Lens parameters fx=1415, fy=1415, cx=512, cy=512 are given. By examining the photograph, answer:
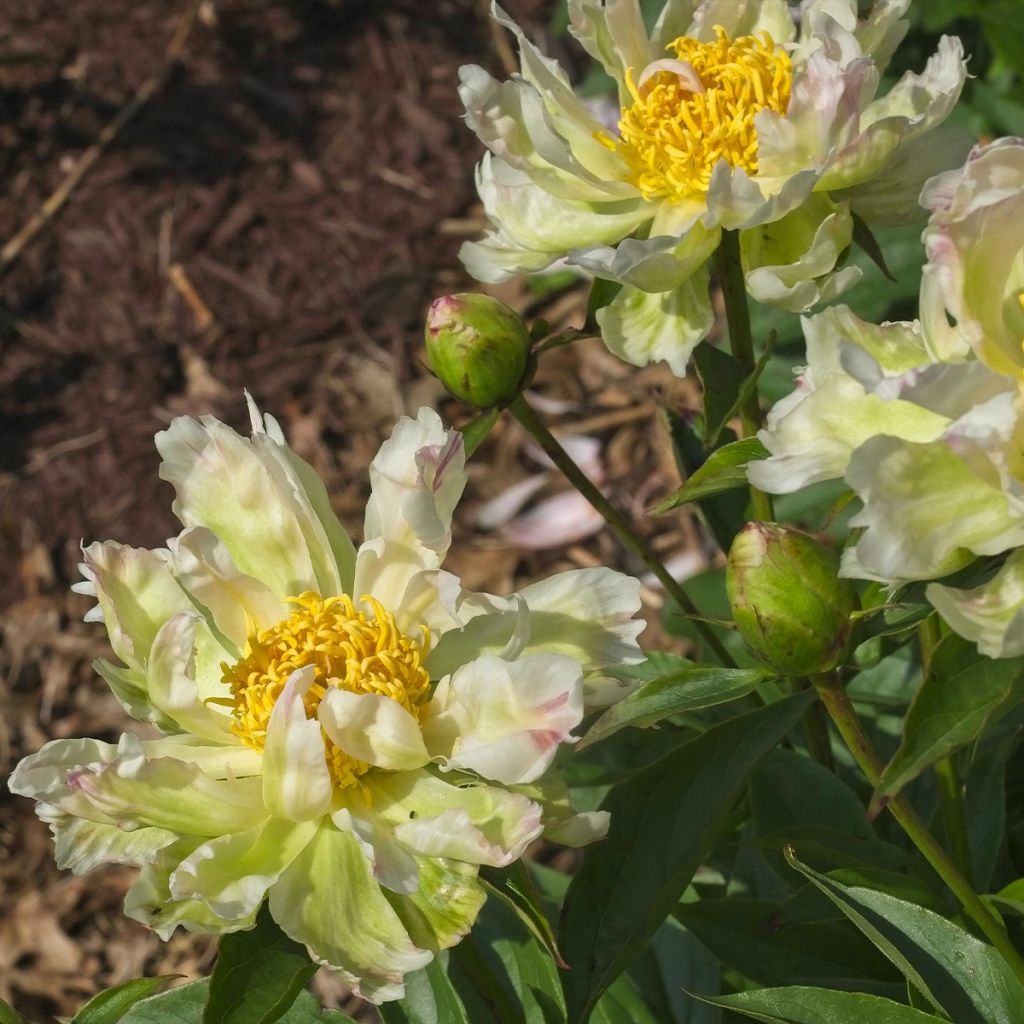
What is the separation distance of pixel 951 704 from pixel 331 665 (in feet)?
1.55

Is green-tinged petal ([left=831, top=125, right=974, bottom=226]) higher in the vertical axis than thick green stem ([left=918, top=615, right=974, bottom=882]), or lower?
higher

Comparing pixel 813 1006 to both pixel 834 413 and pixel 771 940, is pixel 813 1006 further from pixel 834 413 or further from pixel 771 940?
pixel 834 413

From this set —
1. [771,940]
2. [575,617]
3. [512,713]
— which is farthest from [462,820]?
[771,940]

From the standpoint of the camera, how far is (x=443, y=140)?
Result: 11.0ft

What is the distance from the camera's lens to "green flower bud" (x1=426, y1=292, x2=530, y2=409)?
4.07ft

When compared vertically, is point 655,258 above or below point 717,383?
above

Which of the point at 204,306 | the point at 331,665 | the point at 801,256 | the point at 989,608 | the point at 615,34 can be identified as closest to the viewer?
the point at 989,608

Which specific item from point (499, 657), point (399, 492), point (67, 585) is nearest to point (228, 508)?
point (399, 492)

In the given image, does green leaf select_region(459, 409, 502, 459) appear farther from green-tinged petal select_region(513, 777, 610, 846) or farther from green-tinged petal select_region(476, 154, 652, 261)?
green-tinged petal select_region(513, 777, 610, 846)

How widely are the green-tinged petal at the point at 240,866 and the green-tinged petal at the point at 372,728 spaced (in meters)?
0.09

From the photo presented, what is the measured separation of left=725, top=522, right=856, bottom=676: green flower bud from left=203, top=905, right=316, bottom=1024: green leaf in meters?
0.41

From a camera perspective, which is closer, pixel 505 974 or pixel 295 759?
pixel 295 759

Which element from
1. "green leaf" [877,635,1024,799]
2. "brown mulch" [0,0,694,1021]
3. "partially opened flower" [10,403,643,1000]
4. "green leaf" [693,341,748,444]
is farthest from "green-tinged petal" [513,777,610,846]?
"brown mulch" [0,0,694,1021]

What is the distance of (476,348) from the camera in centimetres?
124
